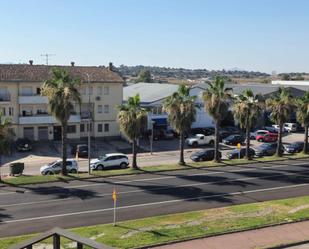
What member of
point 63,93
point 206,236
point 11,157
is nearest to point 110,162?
point 63,93

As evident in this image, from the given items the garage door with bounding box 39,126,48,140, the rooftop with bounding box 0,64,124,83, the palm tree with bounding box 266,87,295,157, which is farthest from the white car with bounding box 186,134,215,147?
the garage door with bounding box 39,126,48,140

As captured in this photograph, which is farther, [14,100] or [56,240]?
[14,100]

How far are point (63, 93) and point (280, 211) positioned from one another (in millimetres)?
19755

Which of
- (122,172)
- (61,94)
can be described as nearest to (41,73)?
(61,94)

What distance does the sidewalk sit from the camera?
2388cm

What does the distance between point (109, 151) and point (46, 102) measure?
1072 centimetres

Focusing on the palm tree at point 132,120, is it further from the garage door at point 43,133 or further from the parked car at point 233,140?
the parked car at point 233,140

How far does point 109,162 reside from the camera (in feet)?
Result: 157

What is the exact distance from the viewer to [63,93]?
4041 cm

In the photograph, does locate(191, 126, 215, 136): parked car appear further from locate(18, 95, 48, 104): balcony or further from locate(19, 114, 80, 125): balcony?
locate(18, 95, 48, 104): balcony

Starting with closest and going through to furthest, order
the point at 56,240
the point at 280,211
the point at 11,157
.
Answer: the point at 56,240, the point at 280,211, the point at 11,157

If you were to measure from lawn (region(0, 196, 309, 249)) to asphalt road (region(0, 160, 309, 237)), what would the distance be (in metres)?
1.59

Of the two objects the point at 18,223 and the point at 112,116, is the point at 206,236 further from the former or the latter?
the point at 112,116

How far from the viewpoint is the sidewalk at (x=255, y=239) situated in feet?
78.3
